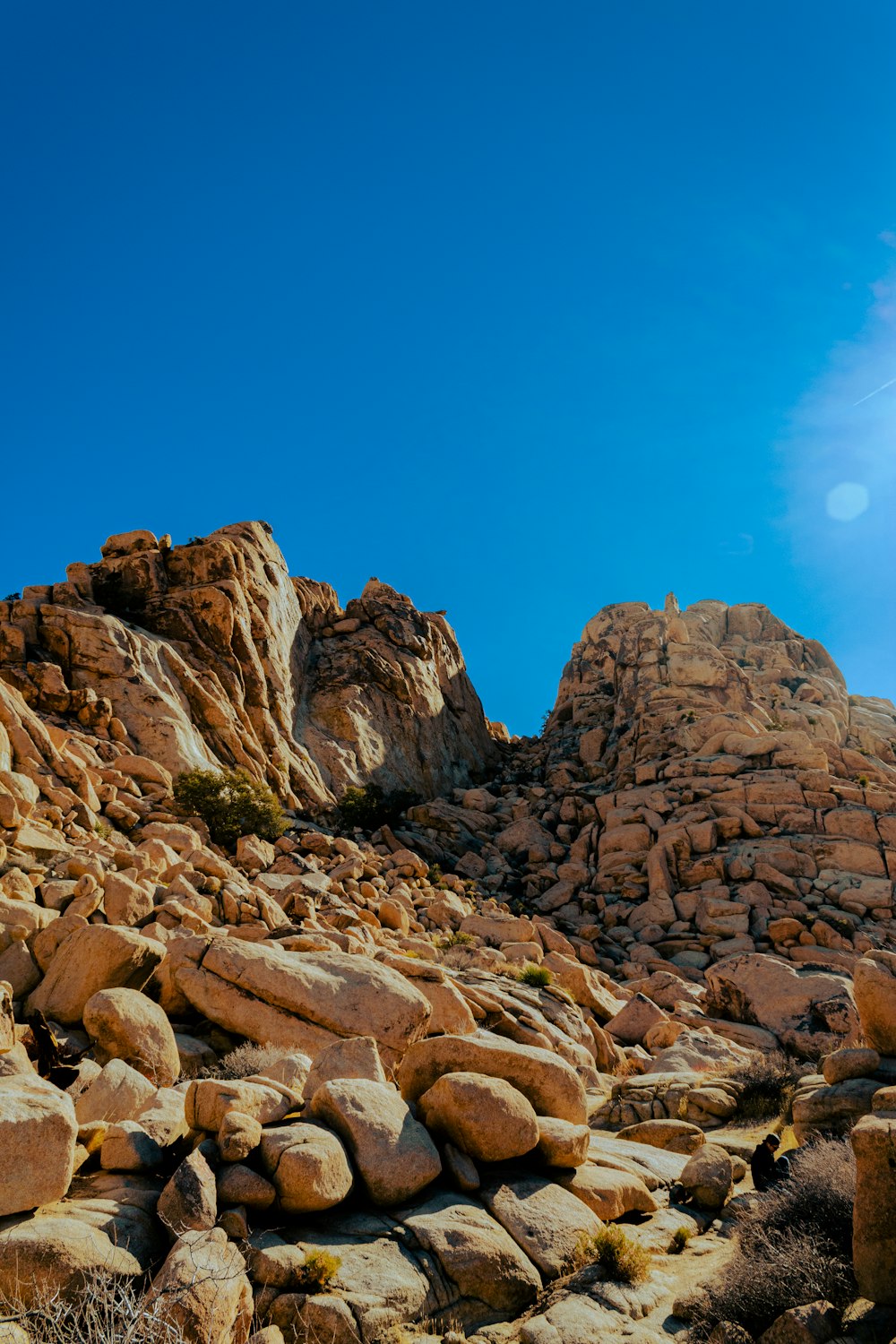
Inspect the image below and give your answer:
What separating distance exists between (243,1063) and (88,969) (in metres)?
3.02

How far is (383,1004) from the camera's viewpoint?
43.1 feet

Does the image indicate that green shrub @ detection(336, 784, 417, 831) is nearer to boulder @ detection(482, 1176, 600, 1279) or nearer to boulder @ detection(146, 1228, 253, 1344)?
boulder @ detection(482, 1176, 600, 1279)

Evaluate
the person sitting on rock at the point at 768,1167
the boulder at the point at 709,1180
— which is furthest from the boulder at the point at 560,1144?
the person sitting on rock at the point at 768,1167

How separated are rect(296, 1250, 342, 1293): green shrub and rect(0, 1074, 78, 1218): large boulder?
2163 mm

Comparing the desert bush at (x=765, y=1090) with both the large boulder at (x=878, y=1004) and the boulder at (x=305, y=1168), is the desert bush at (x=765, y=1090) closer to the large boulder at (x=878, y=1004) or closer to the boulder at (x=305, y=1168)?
the large boulder at (x=878, y=1004)

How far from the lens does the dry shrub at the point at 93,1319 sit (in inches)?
221

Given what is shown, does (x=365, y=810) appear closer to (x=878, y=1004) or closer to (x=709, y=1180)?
(x=878, y=1004)

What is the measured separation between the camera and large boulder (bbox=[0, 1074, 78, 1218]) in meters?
6.72

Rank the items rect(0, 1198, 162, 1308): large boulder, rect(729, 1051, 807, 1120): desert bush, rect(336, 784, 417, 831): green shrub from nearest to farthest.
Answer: rect(0, 1198, 162, 1308): large boulder < rect(729, 1051, 807, 1120): desert bush < rect(336, 784, 417, 831): green shrub

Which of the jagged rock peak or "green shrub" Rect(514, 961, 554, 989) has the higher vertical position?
the jagged rock peak

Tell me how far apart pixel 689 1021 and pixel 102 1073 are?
1979 centimetres

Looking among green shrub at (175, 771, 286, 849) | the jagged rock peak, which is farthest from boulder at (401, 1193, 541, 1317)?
the jagged rock peak

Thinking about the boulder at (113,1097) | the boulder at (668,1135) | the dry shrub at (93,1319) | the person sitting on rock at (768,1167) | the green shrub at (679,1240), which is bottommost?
the green shrub at (679,1240)

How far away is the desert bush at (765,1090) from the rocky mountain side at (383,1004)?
102mm
